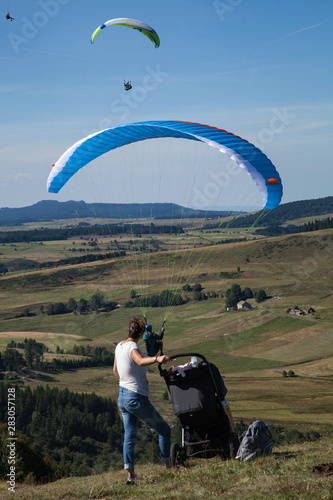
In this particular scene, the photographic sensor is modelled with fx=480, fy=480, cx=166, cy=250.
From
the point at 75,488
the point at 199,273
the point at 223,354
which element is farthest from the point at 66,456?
the point at 199,273

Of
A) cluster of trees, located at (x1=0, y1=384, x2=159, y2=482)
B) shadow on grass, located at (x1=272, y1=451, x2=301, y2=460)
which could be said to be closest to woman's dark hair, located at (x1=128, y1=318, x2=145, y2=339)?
shadow on grass, located at (x1=272, y1=451, x2=301, y2=460)

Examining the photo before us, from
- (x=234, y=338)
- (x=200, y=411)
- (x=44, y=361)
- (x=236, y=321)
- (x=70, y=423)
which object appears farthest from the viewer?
(x=236, y=321)

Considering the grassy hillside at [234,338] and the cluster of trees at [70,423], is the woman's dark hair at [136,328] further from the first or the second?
the cluster of trees at [70,423]

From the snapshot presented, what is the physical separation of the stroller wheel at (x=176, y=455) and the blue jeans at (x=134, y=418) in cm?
11

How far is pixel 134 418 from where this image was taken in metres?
6.74

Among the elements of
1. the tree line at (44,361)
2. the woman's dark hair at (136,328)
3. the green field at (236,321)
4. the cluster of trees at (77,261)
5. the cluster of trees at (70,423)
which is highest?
the woman's dark hair at (136,328)

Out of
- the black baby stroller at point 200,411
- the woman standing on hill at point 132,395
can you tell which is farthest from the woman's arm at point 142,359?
the black baby stroller at point 200,411

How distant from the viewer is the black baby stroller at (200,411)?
6.77m

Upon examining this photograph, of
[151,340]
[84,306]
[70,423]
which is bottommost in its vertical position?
[70,423]

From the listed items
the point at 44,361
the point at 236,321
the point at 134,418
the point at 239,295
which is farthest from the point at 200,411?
the point at 239,295

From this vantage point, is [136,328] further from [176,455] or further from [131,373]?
[176,455]

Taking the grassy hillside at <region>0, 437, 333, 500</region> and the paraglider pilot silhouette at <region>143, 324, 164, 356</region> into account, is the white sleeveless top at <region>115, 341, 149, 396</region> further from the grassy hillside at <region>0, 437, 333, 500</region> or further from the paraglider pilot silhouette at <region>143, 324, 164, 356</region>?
the grassy hillside at <region>0, 437, 333, 500</region>

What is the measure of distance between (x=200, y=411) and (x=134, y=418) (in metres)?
0.96

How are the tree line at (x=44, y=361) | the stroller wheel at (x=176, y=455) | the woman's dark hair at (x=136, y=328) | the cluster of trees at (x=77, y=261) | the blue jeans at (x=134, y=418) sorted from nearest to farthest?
1. the blue jeans at (x=134, y=418)
2. the woman's dark hair at (x=136, y=328)
3. the stroller wheel at (x=176, y=455)
4. the tree line at (x=44, y=361)
5. the cluster of trees at (x=77, y=261)
